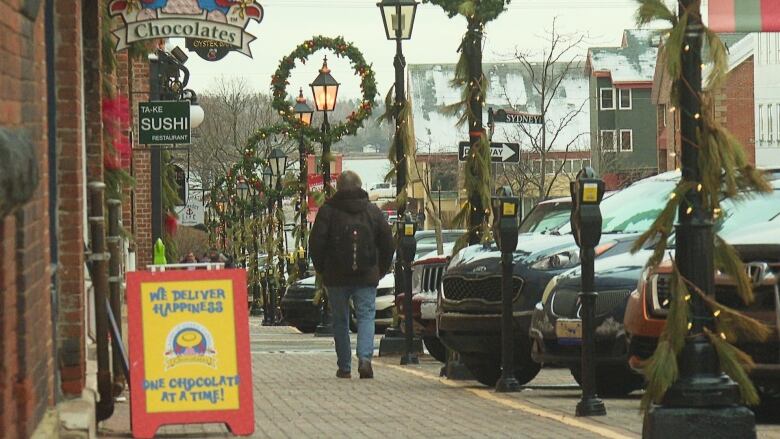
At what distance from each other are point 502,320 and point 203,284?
3843mm

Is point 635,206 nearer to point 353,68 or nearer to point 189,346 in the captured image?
point 189,346

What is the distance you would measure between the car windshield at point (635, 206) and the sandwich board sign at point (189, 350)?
501 centimetres

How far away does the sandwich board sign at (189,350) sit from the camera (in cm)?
963

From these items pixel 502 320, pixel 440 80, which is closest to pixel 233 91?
pixel 440 80

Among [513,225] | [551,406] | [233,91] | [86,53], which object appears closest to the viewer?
[86,53]

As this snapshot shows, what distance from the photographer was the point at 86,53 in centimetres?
1071

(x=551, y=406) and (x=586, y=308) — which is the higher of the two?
(x=586, y=308)

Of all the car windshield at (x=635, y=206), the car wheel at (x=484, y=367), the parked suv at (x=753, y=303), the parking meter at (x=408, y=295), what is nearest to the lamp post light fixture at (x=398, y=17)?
the parking meter at (x=408, y=295)

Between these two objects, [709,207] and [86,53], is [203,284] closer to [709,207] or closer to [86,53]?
[86,53]

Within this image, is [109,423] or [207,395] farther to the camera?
[109,423]

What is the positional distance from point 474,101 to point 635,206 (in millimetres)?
3199

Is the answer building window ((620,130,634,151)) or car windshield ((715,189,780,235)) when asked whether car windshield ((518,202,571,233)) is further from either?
building window ((620,130,634,151))

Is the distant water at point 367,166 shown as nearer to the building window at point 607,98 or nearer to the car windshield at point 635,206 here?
the building window at point 607,98

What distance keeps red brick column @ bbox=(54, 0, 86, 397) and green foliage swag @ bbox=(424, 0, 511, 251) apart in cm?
778
